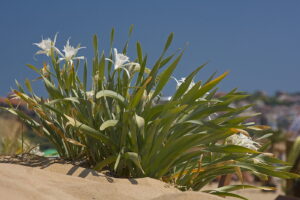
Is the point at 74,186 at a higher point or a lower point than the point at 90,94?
lower

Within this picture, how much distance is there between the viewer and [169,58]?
2.38 m

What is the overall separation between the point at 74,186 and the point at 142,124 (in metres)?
0.42

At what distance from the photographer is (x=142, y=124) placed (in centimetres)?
202

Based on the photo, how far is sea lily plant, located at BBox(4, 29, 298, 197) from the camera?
212 centimetres

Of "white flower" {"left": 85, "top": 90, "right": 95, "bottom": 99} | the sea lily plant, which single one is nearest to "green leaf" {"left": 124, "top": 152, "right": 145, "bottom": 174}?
the sea lily plant

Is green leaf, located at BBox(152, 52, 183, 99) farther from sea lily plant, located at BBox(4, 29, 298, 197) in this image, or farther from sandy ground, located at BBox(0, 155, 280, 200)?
sandy ground, located at BBox(0, 155, 280, 200)

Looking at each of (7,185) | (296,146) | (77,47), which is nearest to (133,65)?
(77,47)

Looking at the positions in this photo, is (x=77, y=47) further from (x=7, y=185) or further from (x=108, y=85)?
(x=7, y=185)

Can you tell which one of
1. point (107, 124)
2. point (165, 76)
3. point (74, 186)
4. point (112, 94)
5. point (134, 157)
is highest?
point (165, 76)

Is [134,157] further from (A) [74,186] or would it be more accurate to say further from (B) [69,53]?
(B) [69,53]

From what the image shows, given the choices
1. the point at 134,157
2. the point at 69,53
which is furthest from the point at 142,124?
the point at 69,53

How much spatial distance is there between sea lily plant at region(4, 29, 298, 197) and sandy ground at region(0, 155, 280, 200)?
0.35 ft

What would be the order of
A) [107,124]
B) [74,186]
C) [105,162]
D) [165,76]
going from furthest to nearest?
[165,76]
[105,162]
[107,124]
[74,186]

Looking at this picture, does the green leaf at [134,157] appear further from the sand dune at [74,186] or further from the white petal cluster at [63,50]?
the white petal cluster at [63,50]
